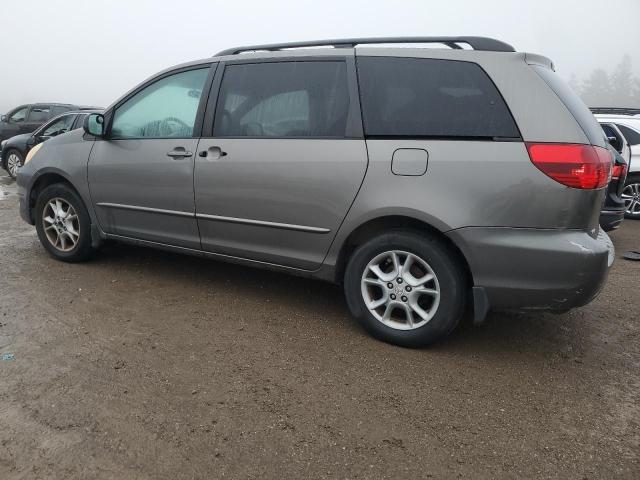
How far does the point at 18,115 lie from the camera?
564 inches

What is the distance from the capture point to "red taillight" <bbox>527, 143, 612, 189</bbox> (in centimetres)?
252

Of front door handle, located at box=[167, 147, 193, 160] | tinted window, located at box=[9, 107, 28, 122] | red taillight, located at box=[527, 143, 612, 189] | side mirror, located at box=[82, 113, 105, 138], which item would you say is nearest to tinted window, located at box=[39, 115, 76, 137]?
tinted window, located at box=[9, 107, 28, 122]

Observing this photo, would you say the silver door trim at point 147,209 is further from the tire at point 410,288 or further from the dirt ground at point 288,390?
the tire at point 410,288

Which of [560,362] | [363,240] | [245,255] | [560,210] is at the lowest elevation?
[560,362]

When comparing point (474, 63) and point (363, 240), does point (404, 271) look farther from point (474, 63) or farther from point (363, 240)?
point (474, 63)

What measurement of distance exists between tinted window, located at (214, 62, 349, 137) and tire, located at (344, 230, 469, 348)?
766 millimetres

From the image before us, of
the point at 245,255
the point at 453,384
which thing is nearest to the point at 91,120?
the point at 245,255

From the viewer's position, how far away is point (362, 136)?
298cm

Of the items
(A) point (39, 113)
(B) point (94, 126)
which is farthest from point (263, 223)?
(A) point (39, 113)

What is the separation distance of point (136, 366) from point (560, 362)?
235 centimetres

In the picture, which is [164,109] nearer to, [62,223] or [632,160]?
[62,223]

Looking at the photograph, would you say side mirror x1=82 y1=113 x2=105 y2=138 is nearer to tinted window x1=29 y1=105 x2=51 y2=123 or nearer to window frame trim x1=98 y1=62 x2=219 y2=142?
window frame trim x1=98 y1=62 x2=219 y2=142

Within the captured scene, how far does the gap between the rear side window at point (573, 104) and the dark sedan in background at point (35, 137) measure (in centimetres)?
941

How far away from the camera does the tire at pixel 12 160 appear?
11.6 m
